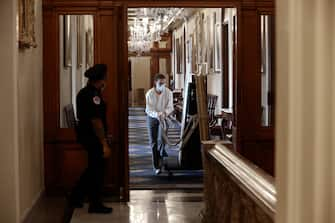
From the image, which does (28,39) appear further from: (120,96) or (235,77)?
(235,77)

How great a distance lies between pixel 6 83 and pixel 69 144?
300 cm

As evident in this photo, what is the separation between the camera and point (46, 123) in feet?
25.2

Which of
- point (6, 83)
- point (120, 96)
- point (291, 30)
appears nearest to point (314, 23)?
point (291, 30)

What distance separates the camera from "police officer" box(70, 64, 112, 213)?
6.79 m

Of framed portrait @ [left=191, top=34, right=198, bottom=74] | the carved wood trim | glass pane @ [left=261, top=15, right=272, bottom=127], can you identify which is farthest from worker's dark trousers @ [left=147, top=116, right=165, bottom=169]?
framed portrait @ [left=191, top=34, right=198, bottom=74]

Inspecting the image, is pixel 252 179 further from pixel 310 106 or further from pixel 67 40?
pixel 67 40

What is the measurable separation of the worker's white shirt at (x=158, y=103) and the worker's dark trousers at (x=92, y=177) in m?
2.80

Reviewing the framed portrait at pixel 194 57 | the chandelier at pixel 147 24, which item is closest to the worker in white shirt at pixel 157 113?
the framed portrait at pixel 194 57

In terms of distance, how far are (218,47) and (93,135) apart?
580 centimetres

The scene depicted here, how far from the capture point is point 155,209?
289 inches

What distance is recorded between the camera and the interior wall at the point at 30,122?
6.06m

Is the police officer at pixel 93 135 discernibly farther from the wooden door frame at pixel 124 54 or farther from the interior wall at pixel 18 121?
the wooden door frame at pixel 124 54

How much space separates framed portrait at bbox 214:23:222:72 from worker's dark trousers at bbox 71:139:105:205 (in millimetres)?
5499

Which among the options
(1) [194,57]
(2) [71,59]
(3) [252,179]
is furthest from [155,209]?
(1) [194,57]
